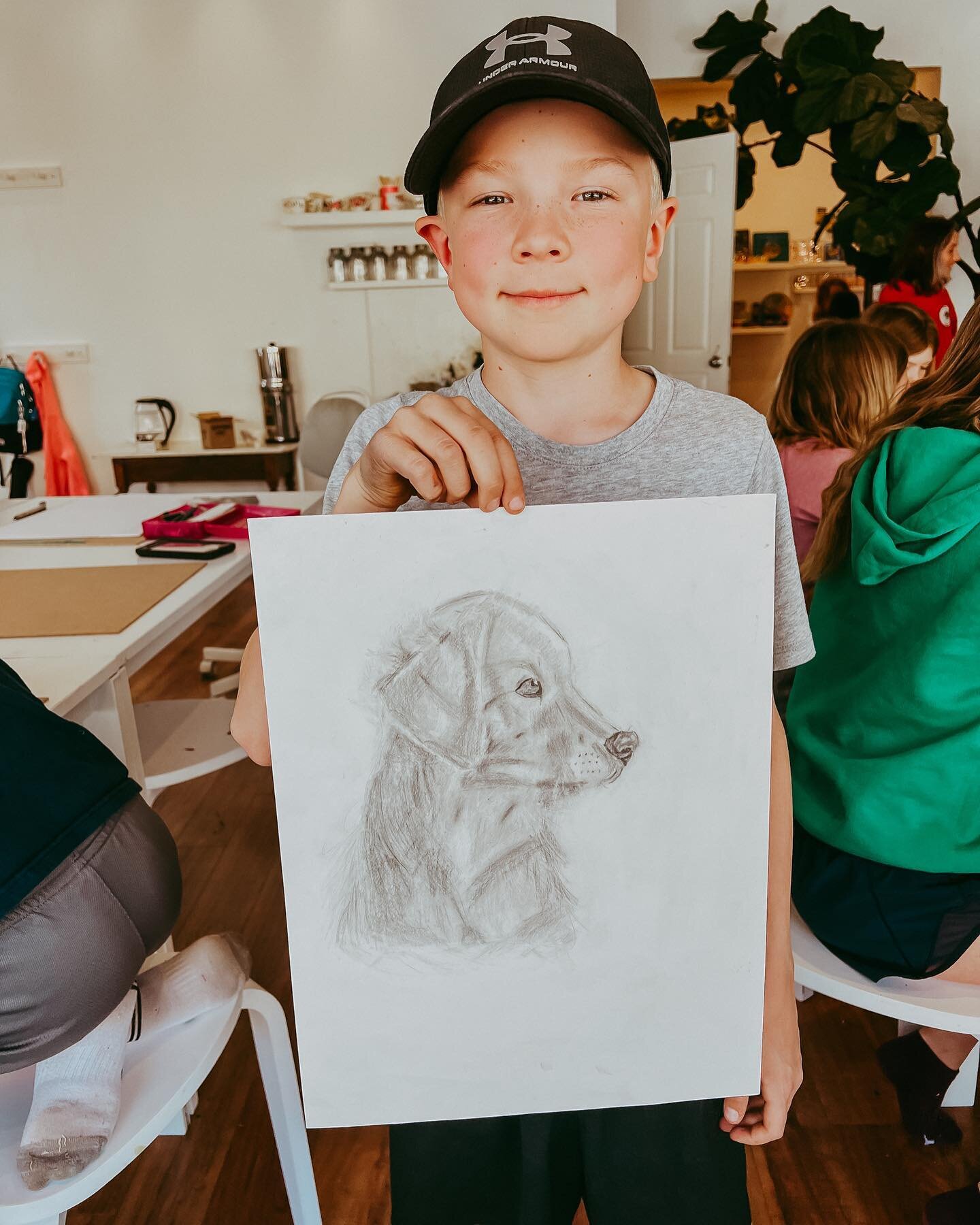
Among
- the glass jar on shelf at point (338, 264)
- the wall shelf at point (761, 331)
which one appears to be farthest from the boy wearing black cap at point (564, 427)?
the wall shelf at point (761, 331)

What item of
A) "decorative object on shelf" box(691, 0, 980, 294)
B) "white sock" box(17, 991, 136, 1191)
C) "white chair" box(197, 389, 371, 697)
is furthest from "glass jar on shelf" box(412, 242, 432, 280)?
"white sock" box(17, 991, 136, 1191)

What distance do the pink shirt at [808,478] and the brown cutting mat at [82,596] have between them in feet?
4.22

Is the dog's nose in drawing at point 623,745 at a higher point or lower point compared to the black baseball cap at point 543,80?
lower

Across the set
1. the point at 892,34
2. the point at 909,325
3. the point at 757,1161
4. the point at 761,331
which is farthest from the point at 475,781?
the point at 761,331

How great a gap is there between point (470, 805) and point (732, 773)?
0.19m

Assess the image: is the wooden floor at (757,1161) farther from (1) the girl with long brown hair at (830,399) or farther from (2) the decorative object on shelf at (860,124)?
(2) the decorative object on shelf at (860,124)

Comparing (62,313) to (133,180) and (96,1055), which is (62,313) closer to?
(133,180)

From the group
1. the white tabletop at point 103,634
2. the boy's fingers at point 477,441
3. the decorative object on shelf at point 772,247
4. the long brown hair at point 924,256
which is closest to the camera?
the boy's fingers at point 477,441

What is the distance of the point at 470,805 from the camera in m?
0.66

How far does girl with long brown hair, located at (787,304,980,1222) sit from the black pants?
0.33 m

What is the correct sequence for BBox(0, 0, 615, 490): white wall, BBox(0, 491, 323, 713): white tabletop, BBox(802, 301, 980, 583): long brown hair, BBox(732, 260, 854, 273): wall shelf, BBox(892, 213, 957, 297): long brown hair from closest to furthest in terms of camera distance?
BBox(802, 301, 980, 583): long brown hair, BBox(0, 491, 323, 713): white tabletop, BBox(892, 213, 957, 297): long brown hair, BBox(0, 0, 615, 490): white wall, BBox(732, 260, 854, 273): wall shelf

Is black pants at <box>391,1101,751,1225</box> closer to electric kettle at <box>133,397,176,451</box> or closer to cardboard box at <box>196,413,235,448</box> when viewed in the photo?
cardboard box at <box>196,413,235,448</box>

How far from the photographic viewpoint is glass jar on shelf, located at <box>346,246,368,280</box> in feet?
15.5

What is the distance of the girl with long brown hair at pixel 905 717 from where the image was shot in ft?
3.32
